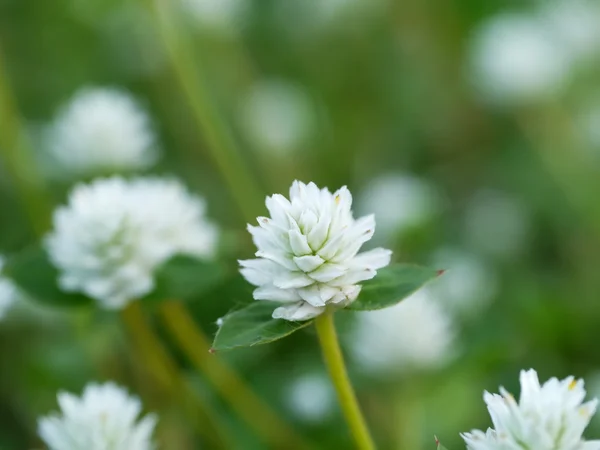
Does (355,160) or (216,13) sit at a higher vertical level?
(216,13)

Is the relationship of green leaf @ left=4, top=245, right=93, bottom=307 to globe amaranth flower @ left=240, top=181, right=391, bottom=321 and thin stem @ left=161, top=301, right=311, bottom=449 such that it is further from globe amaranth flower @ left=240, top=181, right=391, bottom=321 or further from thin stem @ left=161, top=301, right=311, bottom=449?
globe amaranth flower @ left=240, top=181, right=391, bottom=321

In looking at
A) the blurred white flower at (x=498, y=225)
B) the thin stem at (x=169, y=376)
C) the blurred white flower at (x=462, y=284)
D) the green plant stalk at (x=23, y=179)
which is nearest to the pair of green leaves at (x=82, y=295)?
the thin stem at (x=169, y=376)

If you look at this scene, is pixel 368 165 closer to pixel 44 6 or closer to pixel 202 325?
pixel 202 325

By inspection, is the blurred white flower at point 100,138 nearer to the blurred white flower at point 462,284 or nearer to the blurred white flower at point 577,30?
the blurred white flower at point 462,284

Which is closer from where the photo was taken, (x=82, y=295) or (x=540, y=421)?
(x=540, y=421)

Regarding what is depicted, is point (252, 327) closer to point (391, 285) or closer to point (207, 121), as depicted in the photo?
point (391, 285)

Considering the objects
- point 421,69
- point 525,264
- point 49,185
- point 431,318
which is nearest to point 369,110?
point 421,69

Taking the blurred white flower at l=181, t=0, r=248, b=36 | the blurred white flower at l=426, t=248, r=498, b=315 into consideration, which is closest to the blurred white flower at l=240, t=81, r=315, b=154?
the blurred white flower at l=181, t=0, r=248, b=36

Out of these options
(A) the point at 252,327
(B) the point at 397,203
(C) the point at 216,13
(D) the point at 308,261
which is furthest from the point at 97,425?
(C) the point at 216,13
